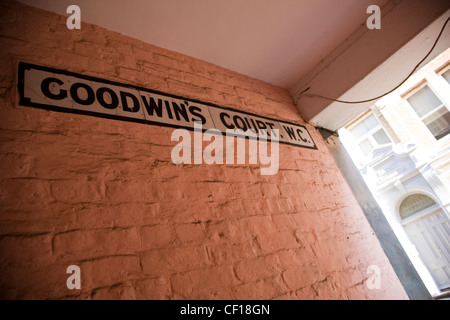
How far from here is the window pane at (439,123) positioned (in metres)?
6.57

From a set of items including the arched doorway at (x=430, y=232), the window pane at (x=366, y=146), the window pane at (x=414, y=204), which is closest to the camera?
the arched doorway at (x=430, y=232)

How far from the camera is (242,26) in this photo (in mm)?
1646

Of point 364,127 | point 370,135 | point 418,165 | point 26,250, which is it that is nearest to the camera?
point 26,250

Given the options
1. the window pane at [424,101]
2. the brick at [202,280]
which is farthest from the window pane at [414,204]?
the brick at [202,280]

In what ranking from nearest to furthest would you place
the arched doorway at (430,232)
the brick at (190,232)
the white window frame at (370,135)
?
the brick at (190,232), the arched doorway at (430,232), the white window frame at (370,135)

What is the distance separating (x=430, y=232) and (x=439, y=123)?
2936 millimetres

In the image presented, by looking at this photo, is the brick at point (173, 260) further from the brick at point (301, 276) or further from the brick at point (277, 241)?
the brick at point (301, 276)

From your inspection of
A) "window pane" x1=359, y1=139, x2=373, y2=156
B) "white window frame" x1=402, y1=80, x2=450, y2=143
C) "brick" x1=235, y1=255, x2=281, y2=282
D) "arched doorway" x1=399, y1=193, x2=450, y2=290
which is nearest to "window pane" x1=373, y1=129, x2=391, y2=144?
"window pane" x1=359, y1=139, x2=373, y2=156

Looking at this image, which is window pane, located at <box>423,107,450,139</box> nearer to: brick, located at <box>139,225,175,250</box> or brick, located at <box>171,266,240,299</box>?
brick, located at <box>171,266,240,299</box>

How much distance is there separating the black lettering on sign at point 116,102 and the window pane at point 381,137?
7845 millimetres

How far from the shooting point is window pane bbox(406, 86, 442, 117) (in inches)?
270

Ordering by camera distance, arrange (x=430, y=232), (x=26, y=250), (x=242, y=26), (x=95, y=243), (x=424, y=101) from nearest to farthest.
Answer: (x=26, y=250), (x=95, y=243), (x=242, y=26), (x=430, y=232), (x=424, y=101)

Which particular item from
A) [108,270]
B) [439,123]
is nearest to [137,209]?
[108,270]

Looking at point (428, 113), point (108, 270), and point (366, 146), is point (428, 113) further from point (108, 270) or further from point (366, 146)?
point (108, 270)
